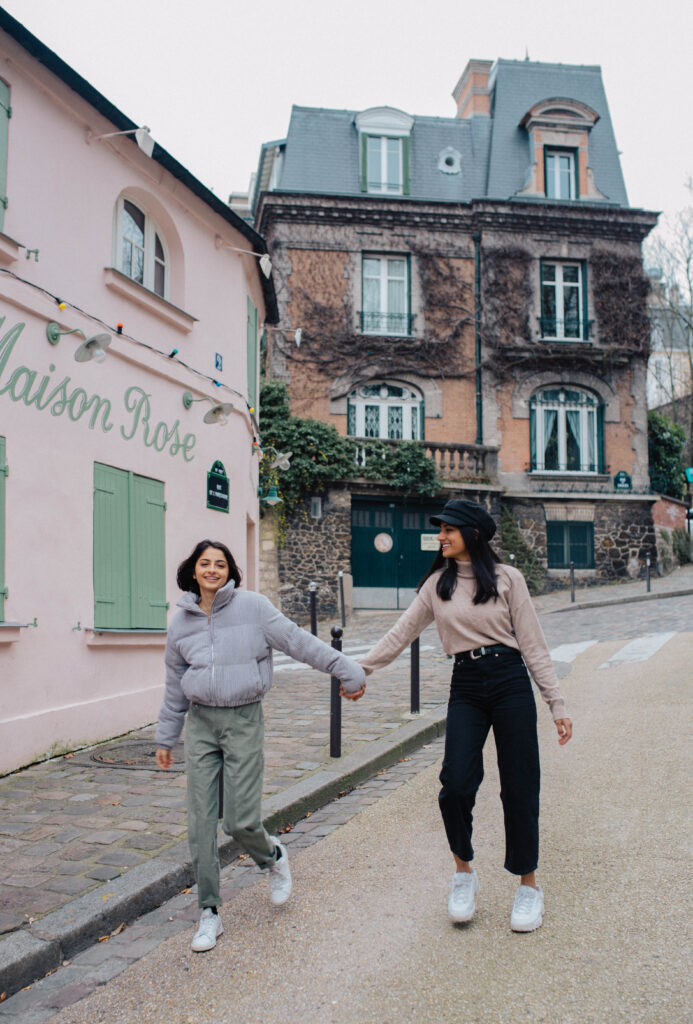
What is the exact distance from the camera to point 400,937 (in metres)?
3.76

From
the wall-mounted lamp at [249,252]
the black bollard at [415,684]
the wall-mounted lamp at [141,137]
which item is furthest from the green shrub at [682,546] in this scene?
the wall-mounted lamp at [141,137]

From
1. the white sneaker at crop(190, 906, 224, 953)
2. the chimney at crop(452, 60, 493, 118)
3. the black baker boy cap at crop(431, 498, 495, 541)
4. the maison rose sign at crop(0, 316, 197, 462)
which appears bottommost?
the white sneaker at crop(190, 906, 224, 953)

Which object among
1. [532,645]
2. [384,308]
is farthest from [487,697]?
[384,308]

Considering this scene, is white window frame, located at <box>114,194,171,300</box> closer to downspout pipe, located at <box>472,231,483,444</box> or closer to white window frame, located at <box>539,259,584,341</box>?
downspout pipe, located at <box>472,231,483,444</box>

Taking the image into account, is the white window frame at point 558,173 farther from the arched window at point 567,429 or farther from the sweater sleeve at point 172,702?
the sweater sleeve at point 172,702

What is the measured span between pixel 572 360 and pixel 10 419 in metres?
19.2

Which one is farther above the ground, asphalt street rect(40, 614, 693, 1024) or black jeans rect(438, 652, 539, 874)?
black jeans rect(438, 652, 539, 874)

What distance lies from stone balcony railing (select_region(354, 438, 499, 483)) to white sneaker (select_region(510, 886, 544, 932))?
18.0 m

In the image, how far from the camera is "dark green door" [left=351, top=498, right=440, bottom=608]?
69.6ft

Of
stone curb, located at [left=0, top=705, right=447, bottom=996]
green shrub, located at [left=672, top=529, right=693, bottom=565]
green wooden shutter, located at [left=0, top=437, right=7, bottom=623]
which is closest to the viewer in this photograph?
stone curb, located at [left=0, top=705, right=447, bottom=996]

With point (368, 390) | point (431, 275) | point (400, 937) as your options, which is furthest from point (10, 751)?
point (431, 275)

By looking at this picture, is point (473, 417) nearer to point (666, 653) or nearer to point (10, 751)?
point (666, 653)

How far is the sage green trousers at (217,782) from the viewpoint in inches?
152

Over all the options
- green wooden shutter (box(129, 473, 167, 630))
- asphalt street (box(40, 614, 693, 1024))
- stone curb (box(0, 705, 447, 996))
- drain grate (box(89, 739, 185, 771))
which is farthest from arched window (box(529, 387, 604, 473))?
stone curb (box(0, 705, 447, 996))
